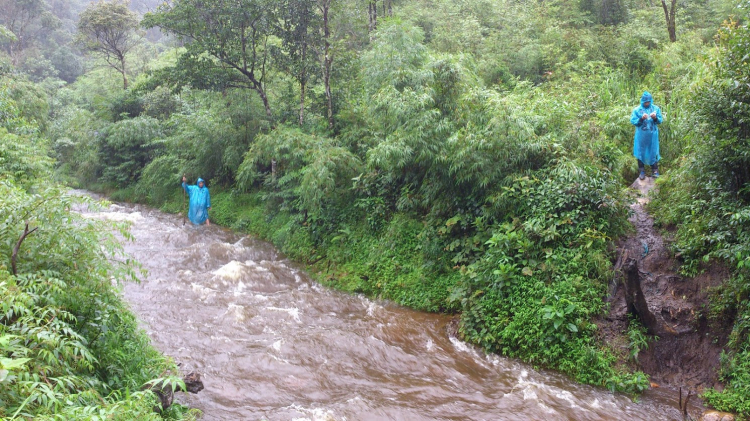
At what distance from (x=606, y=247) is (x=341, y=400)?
4556 mm

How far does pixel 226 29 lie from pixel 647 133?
36.6 ft

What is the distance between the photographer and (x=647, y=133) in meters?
8.55

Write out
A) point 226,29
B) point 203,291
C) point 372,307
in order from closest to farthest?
point 372,307 → point 203,291 → point 226,29

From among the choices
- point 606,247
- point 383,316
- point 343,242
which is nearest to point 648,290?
point 606,247

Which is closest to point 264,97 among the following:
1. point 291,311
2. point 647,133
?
point 291,311

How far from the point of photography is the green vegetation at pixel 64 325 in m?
3.54

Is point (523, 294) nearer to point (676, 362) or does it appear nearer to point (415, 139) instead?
point (676, 362)

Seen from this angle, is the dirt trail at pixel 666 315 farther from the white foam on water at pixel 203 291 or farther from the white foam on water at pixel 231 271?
the white foam on water at pixel 231 271

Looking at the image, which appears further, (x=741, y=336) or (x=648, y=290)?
(x=648, y=290)

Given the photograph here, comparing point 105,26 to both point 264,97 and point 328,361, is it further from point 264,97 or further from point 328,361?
point 328,361

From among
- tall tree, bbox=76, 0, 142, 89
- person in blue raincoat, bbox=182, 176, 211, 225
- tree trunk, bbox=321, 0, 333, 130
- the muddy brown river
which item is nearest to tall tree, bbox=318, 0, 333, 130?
tree trunk, bbox=321, 0, 333, 130

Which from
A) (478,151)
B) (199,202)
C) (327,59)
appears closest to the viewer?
(478,151)

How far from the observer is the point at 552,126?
29.9 ft

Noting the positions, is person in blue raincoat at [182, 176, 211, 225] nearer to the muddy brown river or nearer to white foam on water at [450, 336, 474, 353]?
the muddy brown river
